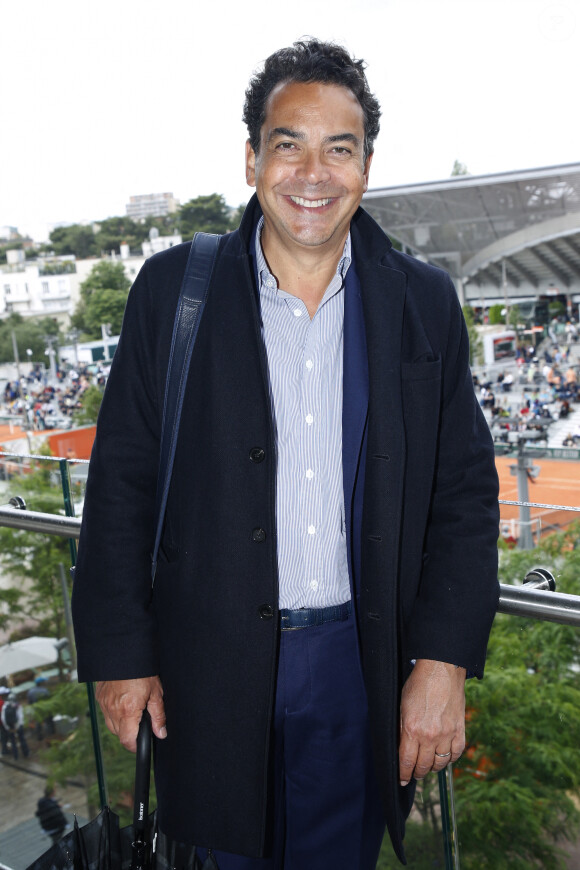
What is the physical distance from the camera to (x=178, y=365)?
0.97 m

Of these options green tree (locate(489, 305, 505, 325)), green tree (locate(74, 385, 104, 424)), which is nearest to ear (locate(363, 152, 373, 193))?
green tree (locate(74, 385, 104, 424))

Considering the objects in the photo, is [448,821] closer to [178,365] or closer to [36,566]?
[178,365]

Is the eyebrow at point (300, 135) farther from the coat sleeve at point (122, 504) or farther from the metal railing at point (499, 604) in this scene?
the metal railing at point (499, 604)

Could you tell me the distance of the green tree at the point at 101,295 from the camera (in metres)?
26.8

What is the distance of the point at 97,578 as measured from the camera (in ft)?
3.26

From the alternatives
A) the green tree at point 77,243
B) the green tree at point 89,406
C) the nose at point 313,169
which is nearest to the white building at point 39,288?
the green tree at point 77,243

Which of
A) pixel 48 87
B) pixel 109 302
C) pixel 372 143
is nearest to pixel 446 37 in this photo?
pixel 48 87

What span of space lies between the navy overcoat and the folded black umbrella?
68 millimetres

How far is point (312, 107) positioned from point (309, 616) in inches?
24.1

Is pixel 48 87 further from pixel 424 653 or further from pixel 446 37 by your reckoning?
pixel 424 653

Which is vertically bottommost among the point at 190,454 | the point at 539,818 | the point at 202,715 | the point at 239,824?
the point at 539,818

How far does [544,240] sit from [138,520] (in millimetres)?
26702

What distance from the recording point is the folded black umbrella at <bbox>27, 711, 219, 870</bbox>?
3.08ft

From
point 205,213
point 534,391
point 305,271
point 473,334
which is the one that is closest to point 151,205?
point 205,213
